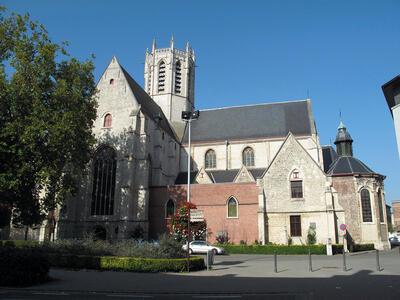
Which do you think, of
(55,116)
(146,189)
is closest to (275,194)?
(146,189)

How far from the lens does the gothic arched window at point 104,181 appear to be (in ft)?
→ 117

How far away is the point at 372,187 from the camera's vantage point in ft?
115

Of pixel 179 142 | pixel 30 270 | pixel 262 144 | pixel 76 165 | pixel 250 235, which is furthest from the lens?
pixel 179 142

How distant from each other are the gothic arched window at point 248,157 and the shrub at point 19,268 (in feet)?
110

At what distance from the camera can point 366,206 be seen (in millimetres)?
34750

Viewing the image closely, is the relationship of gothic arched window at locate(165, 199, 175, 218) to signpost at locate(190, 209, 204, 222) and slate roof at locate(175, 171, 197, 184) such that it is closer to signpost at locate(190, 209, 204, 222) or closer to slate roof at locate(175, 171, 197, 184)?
slate roof at locate(175, 171, 197, 184)

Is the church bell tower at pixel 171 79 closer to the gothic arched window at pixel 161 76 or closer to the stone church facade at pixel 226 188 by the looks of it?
the gothic arched window at pixel 161 76

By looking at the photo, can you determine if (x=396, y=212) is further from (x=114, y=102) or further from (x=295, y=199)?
(x=114, y=102)

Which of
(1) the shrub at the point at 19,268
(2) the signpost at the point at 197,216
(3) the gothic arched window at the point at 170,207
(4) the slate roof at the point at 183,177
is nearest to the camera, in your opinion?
(1) the shrub at the point at 19,268

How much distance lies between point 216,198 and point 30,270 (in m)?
24.8

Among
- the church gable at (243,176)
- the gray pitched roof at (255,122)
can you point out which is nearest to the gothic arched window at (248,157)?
the gray pitched roof at (255,122)

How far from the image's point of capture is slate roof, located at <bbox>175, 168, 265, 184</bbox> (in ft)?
133

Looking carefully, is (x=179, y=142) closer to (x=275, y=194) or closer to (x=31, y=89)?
(x=275, y=194)

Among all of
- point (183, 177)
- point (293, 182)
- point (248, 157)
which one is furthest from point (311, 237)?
point (183, 177)
